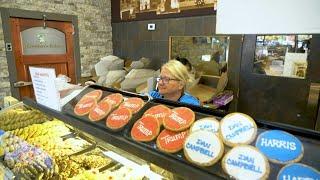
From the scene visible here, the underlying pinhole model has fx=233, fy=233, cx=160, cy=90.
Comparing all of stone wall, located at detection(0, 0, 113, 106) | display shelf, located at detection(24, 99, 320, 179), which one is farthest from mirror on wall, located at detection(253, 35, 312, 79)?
stone wall, located at detection(0, 0, 113, 106)

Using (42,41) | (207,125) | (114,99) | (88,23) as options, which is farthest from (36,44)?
(207,125)

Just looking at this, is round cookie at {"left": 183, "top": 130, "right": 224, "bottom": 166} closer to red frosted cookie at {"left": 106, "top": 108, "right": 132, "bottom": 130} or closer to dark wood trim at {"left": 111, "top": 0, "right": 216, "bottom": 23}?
red frosted cookie at {"left": 106, "top": 108, "right": 132, "bottom": 130}

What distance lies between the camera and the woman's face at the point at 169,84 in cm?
224

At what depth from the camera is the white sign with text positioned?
5.07 ft

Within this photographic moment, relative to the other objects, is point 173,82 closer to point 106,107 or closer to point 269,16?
point 106,107

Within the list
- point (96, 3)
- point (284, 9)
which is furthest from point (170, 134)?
point (96, 3)

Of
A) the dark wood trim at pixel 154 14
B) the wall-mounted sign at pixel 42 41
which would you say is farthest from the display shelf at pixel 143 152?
the wall-mounted sign at pixel 42 41

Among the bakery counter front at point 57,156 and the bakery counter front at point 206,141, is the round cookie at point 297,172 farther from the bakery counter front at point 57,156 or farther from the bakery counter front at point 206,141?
the bakery counter front at point 57,156

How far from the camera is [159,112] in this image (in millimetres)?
1210

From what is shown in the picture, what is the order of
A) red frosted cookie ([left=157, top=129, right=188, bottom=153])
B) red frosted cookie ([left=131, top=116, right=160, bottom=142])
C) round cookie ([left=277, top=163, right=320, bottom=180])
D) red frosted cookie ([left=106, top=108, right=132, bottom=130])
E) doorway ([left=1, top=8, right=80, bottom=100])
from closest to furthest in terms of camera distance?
round cookie ([left=277, top=163, right=320, bottom=180])
red frosted cookie ([left=157, top=129, right=188, bottom=153])
red frosted cookie ([left=131, top=116, right=160, bottom=142])
red frosted cookie ([left=106, top=108, right=132, bottom=130])
doorway ([left=1, top=8, right=80, bottom=100])

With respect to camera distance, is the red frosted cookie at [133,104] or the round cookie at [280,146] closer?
the round cookie at [280,146]

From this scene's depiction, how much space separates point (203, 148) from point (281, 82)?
2892 millimetres

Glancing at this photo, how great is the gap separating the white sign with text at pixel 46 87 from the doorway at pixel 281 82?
2.90 meters

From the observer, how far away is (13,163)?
1.42m
